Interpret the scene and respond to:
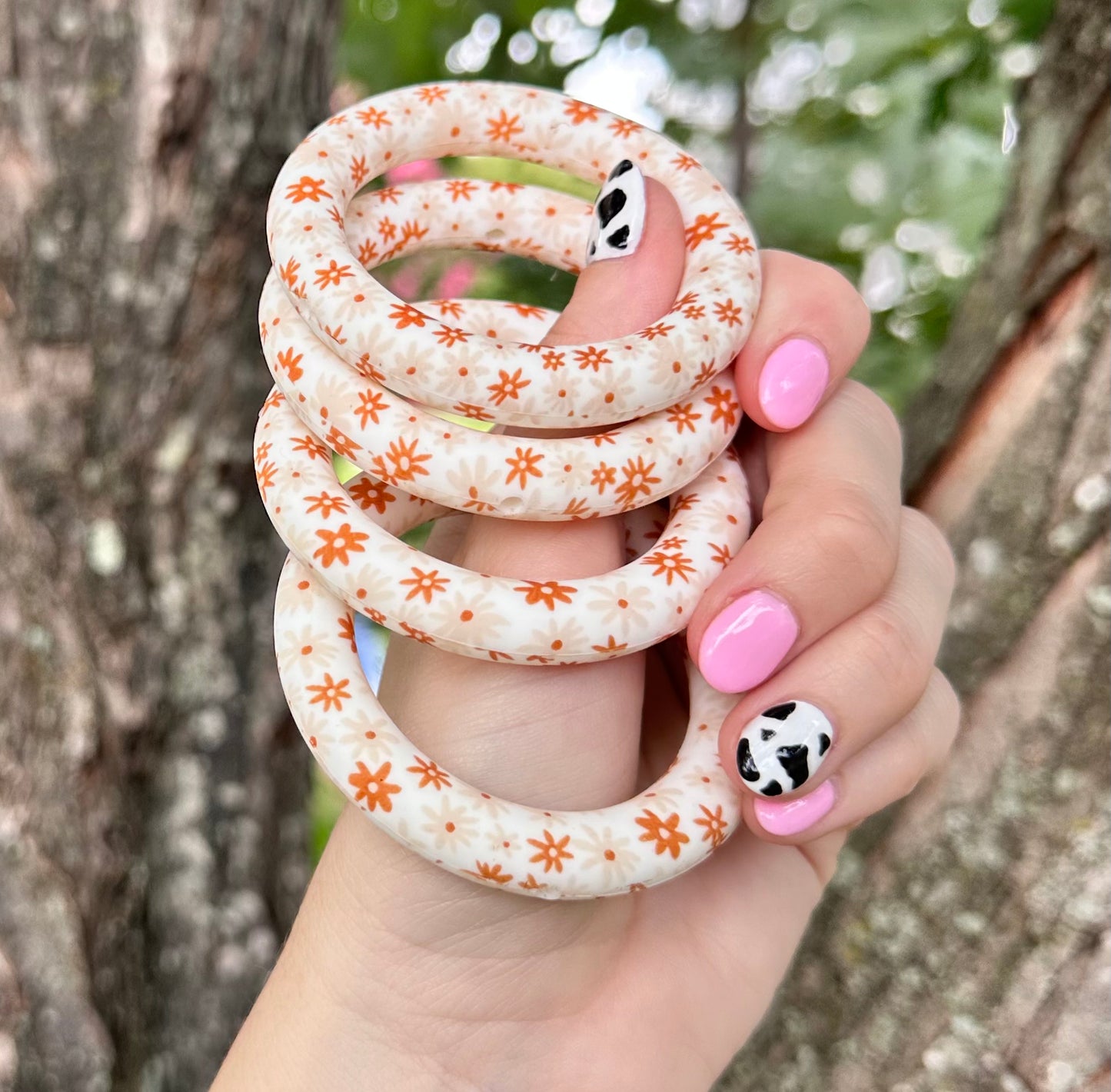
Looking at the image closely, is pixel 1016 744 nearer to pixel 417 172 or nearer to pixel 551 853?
pixel 551 853

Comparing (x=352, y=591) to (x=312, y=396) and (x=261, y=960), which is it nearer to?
A: (x=312, y=396)

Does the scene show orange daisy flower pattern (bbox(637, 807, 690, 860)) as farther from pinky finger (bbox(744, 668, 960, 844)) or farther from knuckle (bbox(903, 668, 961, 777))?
knuckle (bbox(903, 668, 961, 777))

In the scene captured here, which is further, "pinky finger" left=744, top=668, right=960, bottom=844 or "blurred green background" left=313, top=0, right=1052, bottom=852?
"blurred green background" left=313, top=0, right=1052, bottom=852

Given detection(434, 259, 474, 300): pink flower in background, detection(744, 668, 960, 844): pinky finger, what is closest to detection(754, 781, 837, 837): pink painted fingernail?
detection(744, 668, 960, 844): pinky finger

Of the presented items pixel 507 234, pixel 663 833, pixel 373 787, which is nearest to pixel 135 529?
pixel 507 234

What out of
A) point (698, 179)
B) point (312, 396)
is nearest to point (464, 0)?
point (698, 179)

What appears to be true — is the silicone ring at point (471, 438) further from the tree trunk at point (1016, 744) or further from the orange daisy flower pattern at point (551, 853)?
the tree trunk at point (1016, 744)

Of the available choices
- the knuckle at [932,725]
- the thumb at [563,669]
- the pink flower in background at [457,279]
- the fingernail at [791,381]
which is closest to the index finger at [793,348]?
the fingernail at [791,381]
